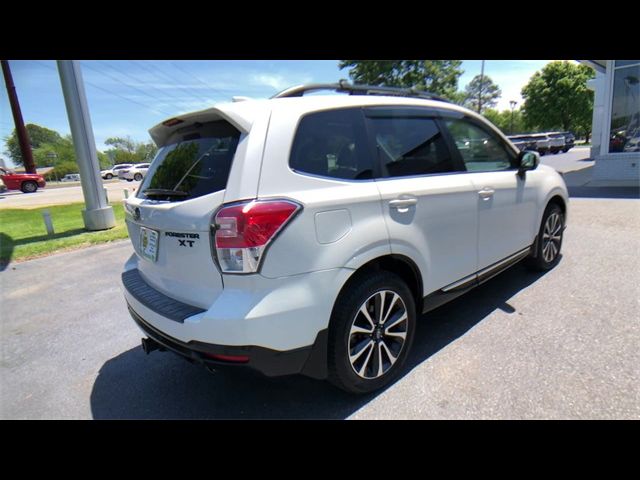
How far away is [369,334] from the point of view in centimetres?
229

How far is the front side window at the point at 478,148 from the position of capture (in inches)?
121

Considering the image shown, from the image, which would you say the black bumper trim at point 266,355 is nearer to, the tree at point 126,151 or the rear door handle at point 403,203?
the rear door handle at point 403,203

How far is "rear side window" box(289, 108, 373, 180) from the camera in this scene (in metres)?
2.04

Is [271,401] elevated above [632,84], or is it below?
below

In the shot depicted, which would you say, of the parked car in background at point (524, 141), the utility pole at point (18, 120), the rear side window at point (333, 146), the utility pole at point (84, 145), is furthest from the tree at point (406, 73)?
the rear side window at point (333, 146)

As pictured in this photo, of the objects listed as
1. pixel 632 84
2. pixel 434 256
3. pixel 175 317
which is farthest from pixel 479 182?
pixel 632 84

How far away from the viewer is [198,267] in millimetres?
1964

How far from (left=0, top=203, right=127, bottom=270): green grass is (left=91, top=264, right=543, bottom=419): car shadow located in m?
5.16

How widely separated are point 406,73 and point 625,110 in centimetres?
1358

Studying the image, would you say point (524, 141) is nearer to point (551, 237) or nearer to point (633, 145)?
point (633, 145)

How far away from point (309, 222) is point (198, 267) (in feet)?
2.19

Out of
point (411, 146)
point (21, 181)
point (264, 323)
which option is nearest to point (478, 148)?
point (411, 146)

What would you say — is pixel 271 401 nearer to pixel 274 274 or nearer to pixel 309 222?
pixel 274 274

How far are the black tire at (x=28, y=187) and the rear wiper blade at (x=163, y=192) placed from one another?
31847 mm
